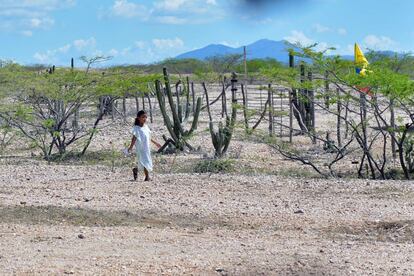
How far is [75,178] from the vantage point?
609 inches

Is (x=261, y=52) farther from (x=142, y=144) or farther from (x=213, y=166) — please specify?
(x=142, y=144)

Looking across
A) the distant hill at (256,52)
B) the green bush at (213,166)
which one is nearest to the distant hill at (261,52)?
the distant hill at (256,52)

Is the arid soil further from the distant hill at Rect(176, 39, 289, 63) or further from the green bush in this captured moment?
the distant hill at Rect(176, 39, 289, 63)

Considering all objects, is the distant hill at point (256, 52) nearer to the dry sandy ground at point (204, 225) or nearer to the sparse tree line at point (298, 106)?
the sparse tree line at point (298, 106)

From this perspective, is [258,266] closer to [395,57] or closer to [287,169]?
[287,169]

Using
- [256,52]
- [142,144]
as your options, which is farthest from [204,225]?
[256,52]

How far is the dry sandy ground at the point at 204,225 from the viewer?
845cm

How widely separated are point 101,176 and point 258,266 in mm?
7691

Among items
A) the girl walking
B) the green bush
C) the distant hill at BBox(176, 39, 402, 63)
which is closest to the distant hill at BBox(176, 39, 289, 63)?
the distant hill at BBox(176, 39, 402, 63)

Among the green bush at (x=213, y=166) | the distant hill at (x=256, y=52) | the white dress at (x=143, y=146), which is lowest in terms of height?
the green bush at (x=213, y=166)

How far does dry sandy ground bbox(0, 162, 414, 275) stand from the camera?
845 cm

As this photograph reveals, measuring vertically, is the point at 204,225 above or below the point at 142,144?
below

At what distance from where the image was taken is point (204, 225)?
35.5 ft

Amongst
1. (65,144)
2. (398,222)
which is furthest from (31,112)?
(398,222)
